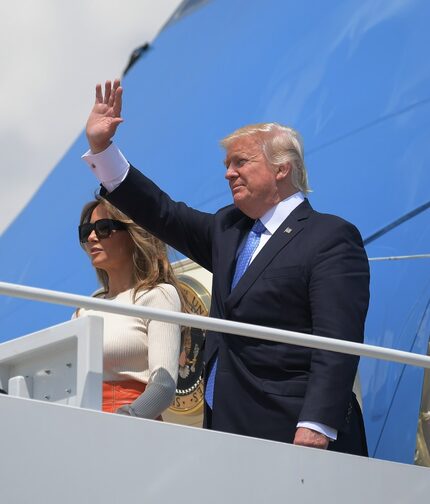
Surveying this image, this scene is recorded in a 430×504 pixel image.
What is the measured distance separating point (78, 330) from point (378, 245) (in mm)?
2293

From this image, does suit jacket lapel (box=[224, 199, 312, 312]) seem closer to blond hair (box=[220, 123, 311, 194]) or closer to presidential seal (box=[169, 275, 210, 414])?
blond hair (box=[220, 123, 311, 194])

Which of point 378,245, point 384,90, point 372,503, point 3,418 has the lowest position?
point 372,503

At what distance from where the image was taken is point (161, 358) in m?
4.34

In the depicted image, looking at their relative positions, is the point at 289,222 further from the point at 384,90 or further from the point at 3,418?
the point at 384,90

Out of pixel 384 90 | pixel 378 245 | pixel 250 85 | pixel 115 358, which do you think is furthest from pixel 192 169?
pixel 115 358

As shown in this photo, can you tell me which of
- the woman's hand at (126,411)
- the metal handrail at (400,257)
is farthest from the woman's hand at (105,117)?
the metal handrail at (400,257)

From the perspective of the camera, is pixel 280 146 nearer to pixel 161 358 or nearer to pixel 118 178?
pixel 118 178

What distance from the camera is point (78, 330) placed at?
11.8ft

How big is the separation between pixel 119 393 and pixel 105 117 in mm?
946

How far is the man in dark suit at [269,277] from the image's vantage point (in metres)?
3.99

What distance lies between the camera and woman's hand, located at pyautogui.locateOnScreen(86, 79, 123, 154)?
446 cm

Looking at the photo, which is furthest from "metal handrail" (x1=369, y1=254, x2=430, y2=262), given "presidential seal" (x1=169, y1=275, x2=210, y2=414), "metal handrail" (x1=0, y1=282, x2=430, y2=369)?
"metal handrail" (x1=0, y1=282, x2=430, y2=369)

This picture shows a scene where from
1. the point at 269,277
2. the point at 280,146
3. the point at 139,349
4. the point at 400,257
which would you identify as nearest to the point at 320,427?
the point at 269,277

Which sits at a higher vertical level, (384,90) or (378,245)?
(384,90)
